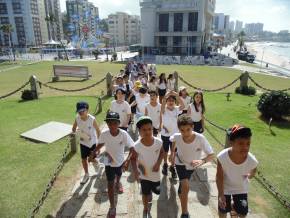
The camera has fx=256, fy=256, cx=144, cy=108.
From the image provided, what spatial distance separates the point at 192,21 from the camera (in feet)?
215

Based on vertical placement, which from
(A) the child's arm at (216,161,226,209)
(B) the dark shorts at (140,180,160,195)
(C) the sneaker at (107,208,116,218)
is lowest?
(C) the sneaker at (107,208,116,218)

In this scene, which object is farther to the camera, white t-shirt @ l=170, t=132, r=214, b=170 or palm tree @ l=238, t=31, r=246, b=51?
palm tree @ l=238, t=31, r=246, b=51

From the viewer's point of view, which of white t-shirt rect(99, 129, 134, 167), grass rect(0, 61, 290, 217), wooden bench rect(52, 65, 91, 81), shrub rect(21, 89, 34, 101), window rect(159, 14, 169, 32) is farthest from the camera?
window rect(159, 14, 169, 32)

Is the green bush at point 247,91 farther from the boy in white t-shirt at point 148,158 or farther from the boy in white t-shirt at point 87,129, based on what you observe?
the boy in white t-shirt at point 148,158

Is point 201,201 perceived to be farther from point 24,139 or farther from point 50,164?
point 24,139

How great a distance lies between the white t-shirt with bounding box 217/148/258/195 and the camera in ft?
11.4

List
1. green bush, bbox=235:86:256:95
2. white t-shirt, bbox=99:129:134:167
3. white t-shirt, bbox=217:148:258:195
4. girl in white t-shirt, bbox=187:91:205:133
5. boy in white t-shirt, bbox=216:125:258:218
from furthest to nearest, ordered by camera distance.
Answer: green bush, bbox=235:86:256:95, girl in white t-shirt, bbox=187:91:205:133, white t-shirt, bbox=99:129:134:167, white t-shirt, bbox=217:148:258:195, boy in white t-shirt, bbox=216:125:258:218

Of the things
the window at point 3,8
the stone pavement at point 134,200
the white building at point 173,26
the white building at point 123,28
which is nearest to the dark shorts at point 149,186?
the stone pavement at point 134,200

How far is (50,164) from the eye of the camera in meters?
6.74

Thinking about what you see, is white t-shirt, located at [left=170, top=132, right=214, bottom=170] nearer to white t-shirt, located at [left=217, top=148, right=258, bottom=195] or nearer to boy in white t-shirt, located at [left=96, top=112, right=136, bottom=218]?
white t-shirt, located at [left=217, top=148, right=258, bottom=195]

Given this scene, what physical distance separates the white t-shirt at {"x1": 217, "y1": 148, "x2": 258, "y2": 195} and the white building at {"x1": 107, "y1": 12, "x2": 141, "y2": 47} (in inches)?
5135

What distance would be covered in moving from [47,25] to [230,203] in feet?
451

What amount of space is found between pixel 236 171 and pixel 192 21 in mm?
67087

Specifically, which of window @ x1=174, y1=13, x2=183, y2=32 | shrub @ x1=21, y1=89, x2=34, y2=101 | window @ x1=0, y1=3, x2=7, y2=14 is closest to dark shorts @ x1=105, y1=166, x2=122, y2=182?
shrub @ x1=21, y1=89, x2=34, y2=101
